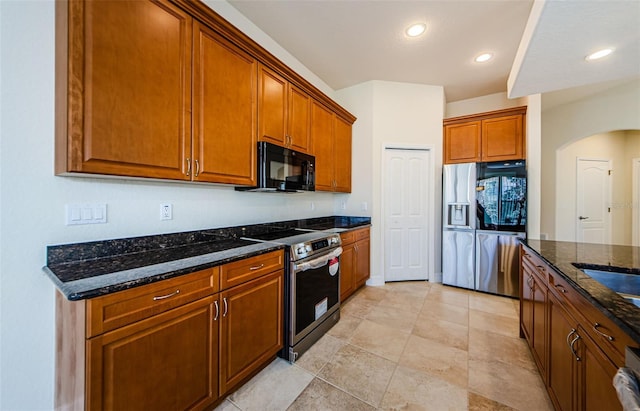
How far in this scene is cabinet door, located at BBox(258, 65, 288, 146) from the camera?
2030mm

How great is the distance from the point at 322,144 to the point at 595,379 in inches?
104

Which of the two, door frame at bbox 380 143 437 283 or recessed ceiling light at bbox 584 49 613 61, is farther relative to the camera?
door frame at bbox 380 143 437 283

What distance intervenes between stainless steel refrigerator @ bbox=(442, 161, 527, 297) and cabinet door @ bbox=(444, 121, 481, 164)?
0.31 meters

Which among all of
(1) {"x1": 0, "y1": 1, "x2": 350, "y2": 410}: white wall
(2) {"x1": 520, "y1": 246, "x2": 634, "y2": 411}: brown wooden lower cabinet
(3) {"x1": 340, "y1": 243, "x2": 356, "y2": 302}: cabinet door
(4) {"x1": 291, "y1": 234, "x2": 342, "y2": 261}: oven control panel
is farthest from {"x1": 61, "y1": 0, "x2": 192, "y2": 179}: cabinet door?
(2) {"x1": 520, "y1": 246, "x2": 634, "y2": 411}: brown wooden lower cabinet

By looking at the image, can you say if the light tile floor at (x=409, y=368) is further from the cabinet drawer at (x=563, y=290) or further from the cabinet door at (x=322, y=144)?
the cabinet door at (x=322, y=144)

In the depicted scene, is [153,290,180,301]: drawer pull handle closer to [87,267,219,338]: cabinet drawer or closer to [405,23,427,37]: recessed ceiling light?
[87,267,219,338]: cabinet drawer

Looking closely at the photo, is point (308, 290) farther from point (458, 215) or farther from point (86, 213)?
point (458, 215)

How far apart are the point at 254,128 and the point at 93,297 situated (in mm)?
1483

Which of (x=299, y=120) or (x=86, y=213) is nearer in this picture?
(x=86, y=213)

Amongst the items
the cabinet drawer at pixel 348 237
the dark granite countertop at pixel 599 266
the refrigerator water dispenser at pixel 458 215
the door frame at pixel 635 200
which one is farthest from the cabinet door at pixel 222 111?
the door frame at pixel 635 200

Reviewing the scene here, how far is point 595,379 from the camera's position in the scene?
0.91 meters

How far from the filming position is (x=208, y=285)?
4.33 feet

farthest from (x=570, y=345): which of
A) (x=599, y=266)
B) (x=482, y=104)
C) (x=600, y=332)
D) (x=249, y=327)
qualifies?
(x=482, y=104)

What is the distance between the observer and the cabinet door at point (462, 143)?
3.45m
